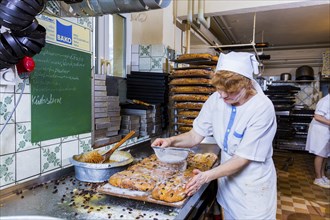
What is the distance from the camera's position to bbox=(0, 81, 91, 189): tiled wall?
4.19 ft

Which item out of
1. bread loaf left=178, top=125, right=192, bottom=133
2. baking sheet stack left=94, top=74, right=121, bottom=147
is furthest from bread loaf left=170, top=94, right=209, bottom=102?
baking sheet stack left=94, top=74, right=121, bottom=147

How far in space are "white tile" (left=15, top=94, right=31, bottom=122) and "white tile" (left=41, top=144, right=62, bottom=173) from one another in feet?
0.69

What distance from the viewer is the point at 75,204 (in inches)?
47.7

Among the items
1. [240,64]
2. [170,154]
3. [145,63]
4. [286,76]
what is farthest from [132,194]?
[286,76]

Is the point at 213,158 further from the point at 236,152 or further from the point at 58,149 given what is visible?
the point at 58,149

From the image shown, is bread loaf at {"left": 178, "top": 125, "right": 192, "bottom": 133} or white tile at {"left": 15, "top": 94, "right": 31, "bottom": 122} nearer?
white tile at {"left": 15, "top": 94, "right": 31, "bottom": 122}

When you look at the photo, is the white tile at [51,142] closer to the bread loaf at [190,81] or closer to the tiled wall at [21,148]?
the tiled wall at [21,148]

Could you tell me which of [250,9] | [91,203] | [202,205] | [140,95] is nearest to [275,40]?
[250,9]

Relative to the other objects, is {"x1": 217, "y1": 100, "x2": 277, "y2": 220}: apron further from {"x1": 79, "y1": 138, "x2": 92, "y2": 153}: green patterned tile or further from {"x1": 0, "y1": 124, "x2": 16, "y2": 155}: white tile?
{"x1": 0, "y1": 124, "x2": 16, "y2": 155}: white tile

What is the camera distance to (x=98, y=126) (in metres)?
2.00

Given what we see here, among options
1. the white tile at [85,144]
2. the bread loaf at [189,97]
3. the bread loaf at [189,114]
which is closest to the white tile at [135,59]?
the bread loaf at [189,97]

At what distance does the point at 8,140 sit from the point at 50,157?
0.97ft

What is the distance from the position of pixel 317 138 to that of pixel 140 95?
10.5 feet

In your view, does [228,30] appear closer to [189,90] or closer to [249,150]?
[189,90]
